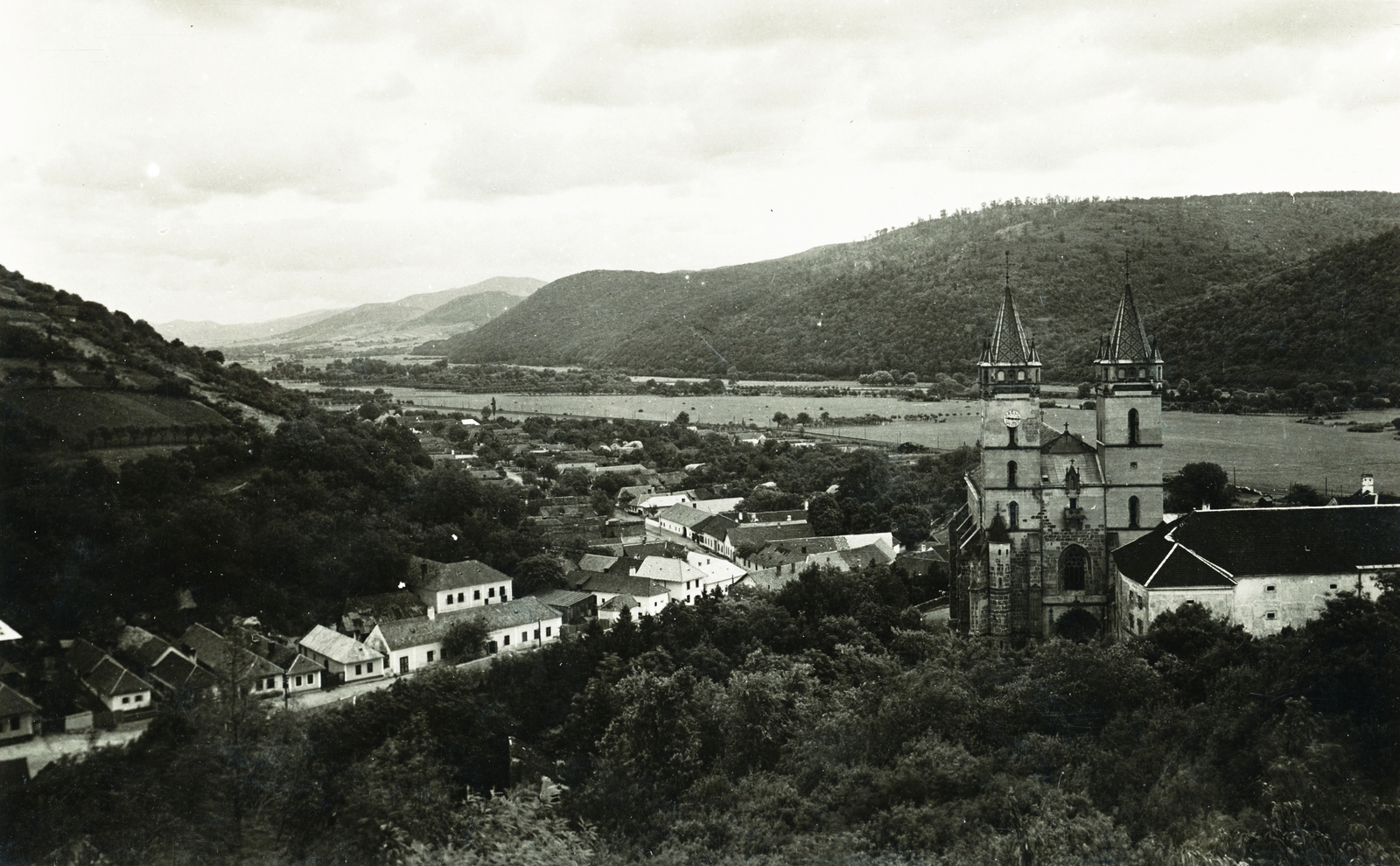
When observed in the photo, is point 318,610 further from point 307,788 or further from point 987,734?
point 987,734

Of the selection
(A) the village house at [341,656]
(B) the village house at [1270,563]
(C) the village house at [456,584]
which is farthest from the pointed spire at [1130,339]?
(A) the village house at [341,656]

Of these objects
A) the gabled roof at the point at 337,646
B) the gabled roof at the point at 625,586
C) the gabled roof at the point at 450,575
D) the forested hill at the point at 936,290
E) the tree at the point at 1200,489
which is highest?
the forested hill at the point at 936,290

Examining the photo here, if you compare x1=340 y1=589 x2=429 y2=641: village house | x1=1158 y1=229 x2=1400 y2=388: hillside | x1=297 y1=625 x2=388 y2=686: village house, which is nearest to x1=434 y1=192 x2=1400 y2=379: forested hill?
x1=1158 y1=229 x2=1400 y2=388: hillside

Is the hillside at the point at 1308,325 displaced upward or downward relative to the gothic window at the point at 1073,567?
upward

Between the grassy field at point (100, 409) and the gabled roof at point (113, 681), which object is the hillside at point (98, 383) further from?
the gabled roof at point (113, 681)

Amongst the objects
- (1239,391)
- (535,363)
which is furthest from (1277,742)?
(535,363)
